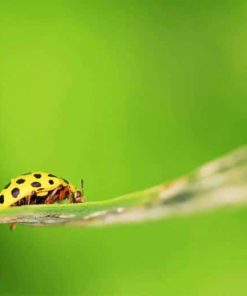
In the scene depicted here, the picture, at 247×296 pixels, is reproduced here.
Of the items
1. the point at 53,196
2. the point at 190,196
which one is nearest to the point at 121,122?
the point at 53,196

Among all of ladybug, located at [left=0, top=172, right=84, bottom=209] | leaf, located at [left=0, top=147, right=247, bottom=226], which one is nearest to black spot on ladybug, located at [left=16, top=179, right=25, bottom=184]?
ladybug, located at [left=0, top=172, right=84, bottom=209]

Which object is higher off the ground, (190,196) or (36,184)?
(36,184)

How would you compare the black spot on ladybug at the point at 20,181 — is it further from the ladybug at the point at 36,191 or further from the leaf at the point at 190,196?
the leaf at the point at 190,196

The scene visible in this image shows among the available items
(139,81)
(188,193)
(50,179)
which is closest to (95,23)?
(139,81)

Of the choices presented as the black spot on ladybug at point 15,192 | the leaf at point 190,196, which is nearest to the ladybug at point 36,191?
the black spot on ladybug at point 15,192

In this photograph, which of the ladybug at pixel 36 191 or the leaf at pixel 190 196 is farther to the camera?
the ladybug at pixel 36 191

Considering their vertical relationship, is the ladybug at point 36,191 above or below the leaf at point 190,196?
above

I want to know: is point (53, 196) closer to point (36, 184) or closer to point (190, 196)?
point (36, 184)

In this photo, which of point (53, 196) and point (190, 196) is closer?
point (190, 196)
